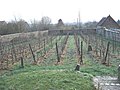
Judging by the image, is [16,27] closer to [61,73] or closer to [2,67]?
[2,67]

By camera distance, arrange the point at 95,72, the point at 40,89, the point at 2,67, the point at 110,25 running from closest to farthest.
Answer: the point at 40,89 < the point at 95,72 < the point at 2,67 < the point at 110,25

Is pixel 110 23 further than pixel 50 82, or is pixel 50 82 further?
pixel 110 23

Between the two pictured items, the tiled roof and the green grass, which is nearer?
the green grass

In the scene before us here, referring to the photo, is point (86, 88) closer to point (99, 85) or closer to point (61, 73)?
point (99, 85)

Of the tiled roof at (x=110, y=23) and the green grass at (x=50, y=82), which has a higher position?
the tiled roof at (x=110, y=23)

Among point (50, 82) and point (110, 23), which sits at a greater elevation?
point (110, 23)

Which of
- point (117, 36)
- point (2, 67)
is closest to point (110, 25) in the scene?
point (117, 36)

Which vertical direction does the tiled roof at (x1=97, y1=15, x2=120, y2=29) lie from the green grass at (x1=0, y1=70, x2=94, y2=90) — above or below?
above

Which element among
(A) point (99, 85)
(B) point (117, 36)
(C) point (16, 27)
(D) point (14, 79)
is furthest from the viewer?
(C) point (16, 27)

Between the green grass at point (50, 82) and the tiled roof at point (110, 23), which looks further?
the tiled roof at point (110, 23)

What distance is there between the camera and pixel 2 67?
13.9m

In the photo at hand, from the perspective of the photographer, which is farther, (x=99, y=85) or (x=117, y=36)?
(x=117, y=36)

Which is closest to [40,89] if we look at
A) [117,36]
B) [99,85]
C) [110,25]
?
[99,85]

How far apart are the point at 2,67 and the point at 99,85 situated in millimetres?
7395
